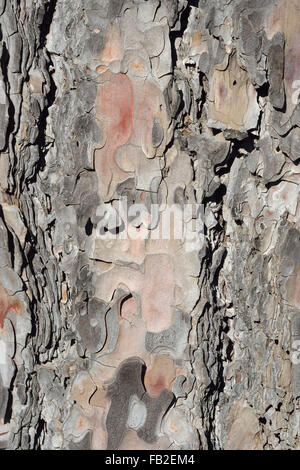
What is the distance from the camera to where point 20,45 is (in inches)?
38.9

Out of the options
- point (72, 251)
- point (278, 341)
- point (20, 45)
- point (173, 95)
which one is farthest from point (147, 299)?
point (20, 45)

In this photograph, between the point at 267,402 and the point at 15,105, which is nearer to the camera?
the point at 15,105

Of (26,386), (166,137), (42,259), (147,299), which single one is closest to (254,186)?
(166,137)

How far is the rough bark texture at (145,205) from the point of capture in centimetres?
102

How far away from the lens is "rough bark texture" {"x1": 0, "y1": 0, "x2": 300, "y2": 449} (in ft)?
3.33

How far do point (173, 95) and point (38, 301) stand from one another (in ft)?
1.49

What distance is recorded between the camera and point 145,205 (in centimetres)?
104

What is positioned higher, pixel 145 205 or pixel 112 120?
pixel 112 120

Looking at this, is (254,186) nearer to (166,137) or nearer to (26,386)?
(166,137)

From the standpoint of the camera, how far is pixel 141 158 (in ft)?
3.39

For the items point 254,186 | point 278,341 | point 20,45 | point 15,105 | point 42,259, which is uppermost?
point 20,45

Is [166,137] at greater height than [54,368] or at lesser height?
greater

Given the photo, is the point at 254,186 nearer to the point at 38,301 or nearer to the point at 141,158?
the point at 141,158

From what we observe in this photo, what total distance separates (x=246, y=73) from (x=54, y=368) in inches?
26.0
